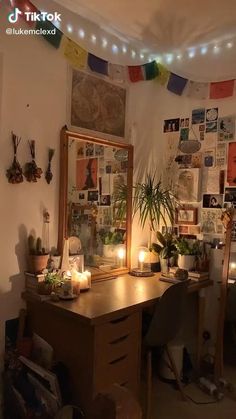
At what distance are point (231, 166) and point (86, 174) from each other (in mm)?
1041

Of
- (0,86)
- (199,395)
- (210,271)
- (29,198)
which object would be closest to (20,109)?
(0,86)

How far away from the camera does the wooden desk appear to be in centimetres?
162

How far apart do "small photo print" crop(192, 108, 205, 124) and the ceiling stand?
0.81 feet

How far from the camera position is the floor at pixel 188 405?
6.50 feet

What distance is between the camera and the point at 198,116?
2.60 meters

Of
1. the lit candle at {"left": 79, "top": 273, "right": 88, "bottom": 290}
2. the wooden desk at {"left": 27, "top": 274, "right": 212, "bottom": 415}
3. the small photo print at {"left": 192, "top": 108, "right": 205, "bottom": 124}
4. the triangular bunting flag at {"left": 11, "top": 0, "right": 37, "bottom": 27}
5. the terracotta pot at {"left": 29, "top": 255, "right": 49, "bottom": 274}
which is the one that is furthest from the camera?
the small photo print at {"left": 192, "top": 108, "right": 205, "bottom": 124}

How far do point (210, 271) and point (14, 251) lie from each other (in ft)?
4.73

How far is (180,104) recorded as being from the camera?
269 centimetres

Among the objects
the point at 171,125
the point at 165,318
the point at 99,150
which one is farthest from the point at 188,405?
the point at 171,125

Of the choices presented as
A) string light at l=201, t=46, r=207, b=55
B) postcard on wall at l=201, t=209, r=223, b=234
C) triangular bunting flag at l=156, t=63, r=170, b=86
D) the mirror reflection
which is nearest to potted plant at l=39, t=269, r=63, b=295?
the mirror reflection

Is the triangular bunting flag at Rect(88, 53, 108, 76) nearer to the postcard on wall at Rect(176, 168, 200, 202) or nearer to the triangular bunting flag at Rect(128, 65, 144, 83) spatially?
the triangular bunting flag at Rect(128, 65, 144, 83)

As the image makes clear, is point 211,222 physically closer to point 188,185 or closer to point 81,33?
point 188,185

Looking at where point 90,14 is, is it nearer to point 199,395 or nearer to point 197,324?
point 197,324

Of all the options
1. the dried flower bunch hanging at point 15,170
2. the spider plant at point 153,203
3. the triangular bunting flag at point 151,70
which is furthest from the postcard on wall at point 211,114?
the dried flower bunch hanging at point 15,170
